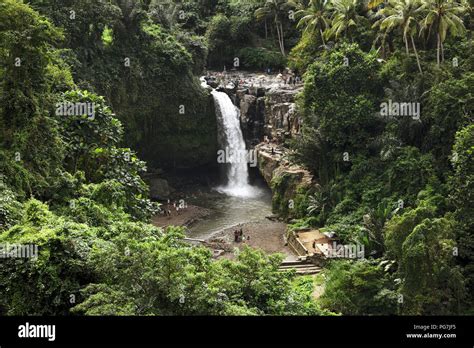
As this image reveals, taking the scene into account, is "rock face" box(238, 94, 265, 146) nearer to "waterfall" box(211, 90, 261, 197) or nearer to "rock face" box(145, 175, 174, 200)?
"waterfall" box(211, 90, 261, 197)

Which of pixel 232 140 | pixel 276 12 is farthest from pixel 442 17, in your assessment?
pixel 276 12

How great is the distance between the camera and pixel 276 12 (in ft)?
153

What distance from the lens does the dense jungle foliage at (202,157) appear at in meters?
12.6

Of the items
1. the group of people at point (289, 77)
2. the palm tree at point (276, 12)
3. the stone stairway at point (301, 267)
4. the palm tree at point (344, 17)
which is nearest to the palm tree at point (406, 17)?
the palm tree at point (344, 17)

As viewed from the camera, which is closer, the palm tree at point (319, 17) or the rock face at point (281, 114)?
the rock face at point (281, 114)

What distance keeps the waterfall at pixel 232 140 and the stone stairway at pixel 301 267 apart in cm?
1393

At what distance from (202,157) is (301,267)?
17.2 metres

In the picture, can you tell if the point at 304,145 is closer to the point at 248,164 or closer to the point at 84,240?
the point at 248,164

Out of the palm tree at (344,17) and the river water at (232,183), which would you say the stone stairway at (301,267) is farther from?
the palm tree at (344,17)

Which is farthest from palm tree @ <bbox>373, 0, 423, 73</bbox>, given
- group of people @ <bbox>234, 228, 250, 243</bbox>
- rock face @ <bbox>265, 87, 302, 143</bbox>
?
group of people @ <bbox>234, 228, 250, 243</bbox>

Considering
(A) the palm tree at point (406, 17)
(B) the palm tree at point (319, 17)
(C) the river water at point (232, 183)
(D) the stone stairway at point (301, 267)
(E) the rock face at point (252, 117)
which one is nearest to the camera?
(D) the stone stairway at point (301, 267)

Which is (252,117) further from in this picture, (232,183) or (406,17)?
(406,17)

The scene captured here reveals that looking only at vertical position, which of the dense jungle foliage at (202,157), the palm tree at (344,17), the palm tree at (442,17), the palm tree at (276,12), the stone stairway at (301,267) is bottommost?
the stone stairway at (301,267)

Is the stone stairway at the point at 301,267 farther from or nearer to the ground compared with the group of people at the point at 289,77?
nearer to the ground
